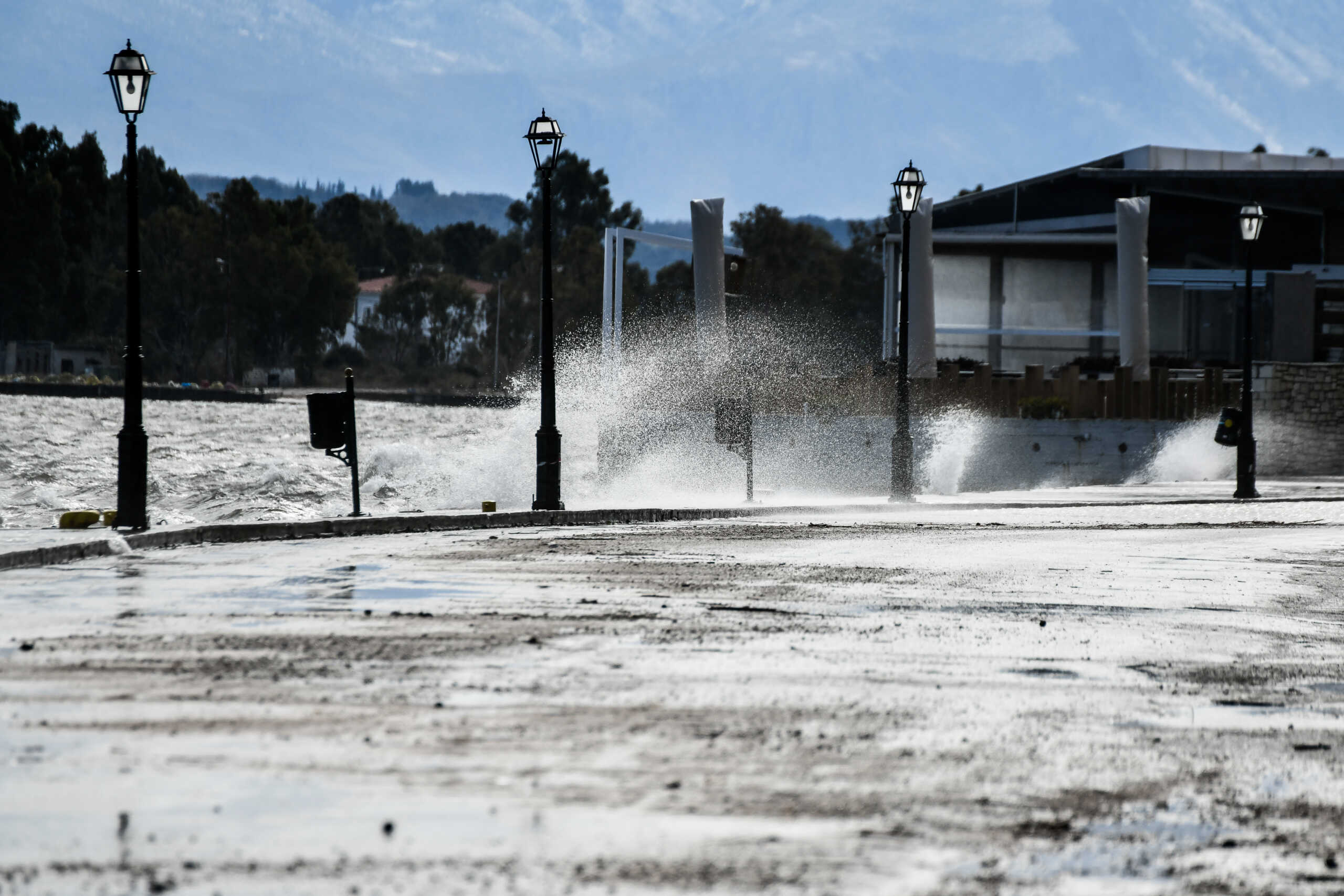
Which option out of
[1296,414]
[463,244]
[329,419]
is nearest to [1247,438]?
[1296,414]

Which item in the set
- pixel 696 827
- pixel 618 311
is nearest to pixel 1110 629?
pixel 696 827

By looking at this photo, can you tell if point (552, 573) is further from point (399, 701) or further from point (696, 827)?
point (696, 827)

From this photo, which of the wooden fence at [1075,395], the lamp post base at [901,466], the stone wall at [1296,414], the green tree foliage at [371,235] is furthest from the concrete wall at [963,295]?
the green tree foliage at [371,235]

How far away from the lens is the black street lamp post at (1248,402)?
2634 centimetres

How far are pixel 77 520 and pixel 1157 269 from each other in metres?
32.1

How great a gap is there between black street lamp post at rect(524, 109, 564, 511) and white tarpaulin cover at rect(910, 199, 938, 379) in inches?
515

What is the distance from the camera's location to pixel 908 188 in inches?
1019

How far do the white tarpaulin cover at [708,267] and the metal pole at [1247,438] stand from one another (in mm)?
9013

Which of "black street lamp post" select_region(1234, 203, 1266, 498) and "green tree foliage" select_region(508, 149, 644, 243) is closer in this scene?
"black street lamp post" select_region(1234, 203, 1266, 498)

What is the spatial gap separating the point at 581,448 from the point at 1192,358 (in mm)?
22527

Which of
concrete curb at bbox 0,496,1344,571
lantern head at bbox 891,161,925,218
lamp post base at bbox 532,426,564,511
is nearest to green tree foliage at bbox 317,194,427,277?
lantern head at bbox 891,161,925,218

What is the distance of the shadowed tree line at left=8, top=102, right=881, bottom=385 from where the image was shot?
81.4 meters

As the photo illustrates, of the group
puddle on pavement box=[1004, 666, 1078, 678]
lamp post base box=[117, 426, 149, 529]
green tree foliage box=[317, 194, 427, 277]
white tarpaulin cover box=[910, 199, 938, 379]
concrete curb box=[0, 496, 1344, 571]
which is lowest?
puddle on pavement box=[1004, 666, 1078, 678]

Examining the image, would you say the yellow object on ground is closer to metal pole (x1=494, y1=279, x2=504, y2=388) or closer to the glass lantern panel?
the glass lantern panel
